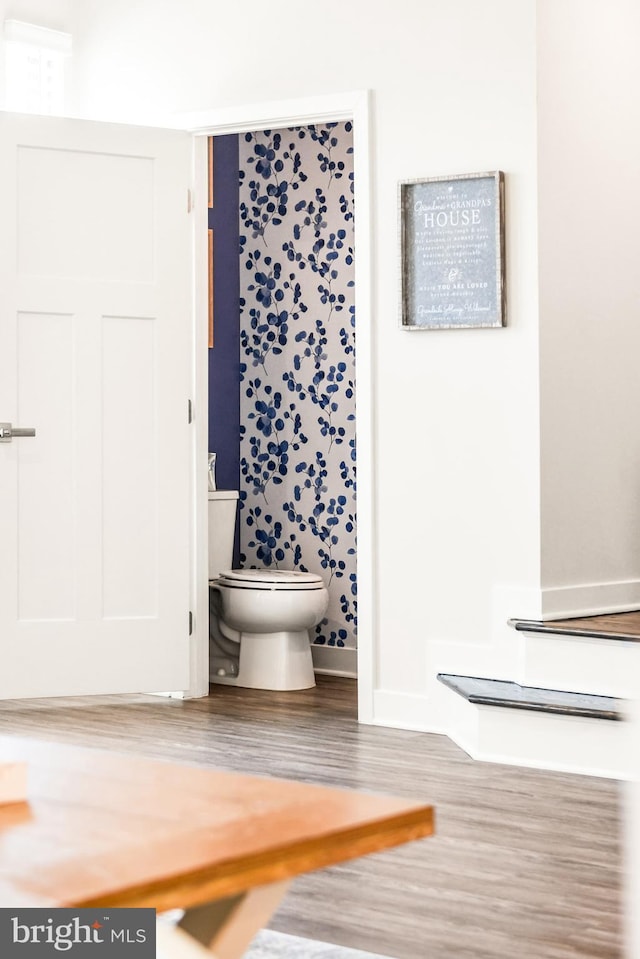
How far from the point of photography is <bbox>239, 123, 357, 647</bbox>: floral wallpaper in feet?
18.3

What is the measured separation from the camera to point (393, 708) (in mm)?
4418

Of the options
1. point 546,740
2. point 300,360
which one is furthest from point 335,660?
point 546,740

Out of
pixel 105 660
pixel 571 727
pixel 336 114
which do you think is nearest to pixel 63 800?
pixel 571 727

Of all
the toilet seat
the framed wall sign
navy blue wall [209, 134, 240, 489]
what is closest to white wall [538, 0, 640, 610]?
the framed wall sign

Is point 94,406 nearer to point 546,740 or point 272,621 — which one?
point 272,621

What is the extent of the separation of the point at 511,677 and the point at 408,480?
0.76 meters

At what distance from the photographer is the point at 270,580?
5.12 m

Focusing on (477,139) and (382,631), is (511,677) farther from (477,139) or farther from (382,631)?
(477,139)

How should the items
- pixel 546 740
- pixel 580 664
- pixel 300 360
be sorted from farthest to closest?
1. pixel 300 360
2. pixel 580 664
3. pixel 546 740

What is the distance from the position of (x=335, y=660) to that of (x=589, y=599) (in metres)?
1.55

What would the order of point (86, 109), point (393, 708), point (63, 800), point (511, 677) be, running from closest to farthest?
1. point (63, 800)
2. point (511, 677)
3. point (393, 708)
4. point (86, 109)

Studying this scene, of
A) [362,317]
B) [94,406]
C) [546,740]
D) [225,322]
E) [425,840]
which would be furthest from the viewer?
[225,322]

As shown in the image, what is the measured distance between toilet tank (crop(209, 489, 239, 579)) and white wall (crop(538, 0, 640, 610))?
1.67m

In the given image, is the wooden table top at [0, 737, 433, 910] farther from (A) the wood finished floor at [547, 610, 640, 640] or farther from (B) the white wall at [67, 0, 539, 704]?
(B) the white wall at [67, 0, 539, 704]
